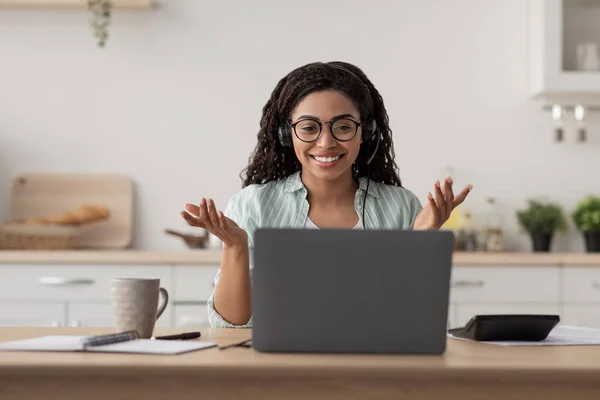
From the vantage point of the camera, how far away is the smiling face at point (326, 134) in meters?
2.10

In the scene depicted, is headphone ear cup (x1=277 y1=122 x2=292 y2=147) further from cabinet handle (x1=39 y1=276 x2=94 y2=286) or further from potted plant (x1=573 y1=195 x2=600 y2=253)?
potted plant (x1=573 y1=195 x2=600 y2=253)

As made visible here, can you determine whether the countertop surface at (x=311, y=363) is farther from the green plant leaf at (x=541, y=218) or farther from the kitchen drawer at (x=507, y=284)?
the green plant leaf at (x=541, y=218)

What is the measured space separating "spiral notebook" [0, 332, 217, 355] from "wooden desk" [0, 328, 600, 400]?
105 mm

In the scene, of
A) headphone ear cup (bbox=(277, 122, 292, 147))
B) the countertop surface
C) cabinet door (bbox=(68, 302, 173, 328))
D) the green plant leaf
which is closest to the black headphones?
headphone ear cup (bbox=(277, 122, 292, 147))

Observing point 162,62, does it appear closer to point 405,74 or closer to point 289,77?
point 405,74

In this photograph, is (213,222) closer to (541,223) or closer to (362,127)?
(362,127)

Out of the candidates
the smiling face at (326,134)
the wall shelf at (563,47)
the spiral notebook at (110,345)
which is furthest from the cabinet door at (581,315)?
the spiral notebook at (110,345)

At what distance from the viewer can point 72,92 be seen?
4160 mm

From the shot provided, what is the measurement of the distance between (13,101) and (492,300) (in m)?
2.28

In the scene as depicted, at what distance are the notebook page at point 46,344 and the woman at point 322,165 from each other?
0.50 metres

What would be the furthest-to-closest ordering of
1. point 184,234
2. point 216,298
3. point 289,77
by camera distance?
1. point 184,234
2. point 289,77
3. point 216,298

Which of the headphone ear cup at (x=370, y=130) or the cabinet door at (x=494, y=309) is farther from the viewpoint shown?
the cabinet door at (x=494, y=309)

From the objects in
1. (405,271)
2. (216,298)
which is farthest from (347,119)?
(405,271)

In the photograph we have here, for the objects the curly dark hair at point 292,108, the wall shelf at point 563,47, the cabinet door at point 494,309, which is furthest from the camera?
the wall shelf at point 563,47
